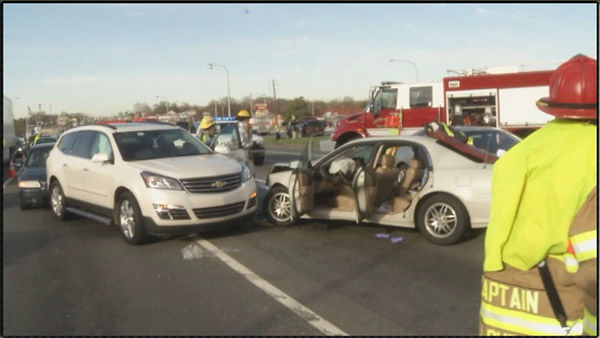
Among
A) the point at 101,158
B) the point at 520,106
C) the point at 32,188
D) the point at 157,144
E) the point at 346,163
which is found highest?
the point at 520,106

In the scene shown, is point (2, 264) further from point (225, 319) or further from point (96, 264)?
point (225, 319)

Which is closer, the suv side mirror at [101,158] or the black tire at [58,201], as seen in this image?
the suv side mirror at [101,158]

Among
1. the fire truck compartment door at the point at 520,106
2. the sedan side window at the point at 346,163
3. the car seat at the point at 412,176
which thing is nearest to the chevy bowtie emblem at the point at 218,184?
the sedan side window at the point at 346,163

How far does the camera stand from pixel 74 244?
27.0 ft

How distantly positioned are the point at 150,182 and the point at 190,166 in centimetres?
61

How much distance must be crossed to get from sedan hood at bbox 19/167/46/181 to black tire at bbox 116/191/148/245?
4.37 m

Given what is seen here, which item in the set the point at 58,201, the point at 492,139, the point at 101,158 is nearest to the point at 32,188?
the point at 58,201

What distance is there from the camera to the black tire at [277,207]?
344 inches

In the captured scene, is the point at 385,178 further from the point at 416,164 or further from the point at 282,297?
the point at 282,297

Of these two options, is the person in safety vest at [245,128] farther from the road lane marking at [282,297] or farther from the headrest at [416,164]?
the road lane marking at [282,297]

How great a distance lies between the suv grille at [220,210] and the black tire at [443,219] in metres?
2.40

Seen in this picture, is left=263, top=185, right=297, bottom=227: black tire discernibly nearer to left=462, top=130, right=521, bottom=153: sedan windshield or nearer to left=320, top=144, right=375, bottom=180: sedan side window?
left=320, top=144, right=375, bottom=180: sedan side window

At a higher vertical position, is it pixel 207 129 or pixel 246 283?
pixel 207 129

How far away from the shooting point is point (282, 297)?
213 inches
